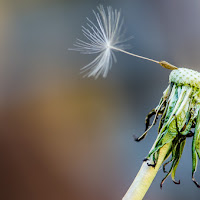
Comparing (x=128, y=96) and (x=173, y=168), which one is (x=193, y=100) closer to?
(x=173, y=168)

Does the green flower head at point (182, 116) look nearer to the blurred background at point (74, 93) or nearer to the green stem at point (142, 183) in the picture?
the green stem at point (142, 183)

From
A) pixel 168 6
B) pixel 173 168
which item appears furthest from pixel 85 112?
pixel 173 168

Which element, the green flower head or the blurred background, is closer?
the green flower head

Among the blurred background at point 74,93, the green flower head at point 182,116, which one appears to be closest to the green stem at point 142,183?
the green flower head at point 182,116

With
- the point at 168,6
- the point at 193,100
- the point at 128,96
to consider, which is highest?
the point at 168,6

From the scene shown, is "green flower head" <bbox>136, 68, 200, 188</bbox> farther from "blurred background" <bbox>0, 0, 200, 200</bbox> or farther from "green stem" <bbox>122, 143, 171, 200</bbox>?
"blurred background" <bbox>0, 0, 200, 200</bbox>

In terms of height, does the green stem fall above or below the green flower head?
below

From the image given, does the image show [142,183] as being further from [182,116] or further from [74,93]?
[74,93]

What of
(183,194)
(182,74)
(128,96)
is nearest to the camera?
(182,74)

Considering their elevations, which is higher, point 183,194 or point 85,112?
point 85,112

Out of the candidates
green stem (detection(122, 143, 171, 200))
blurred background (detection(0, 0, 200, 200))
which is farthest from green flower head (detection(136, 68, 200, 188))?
blurred background (detection(0, 0, 200, 200))
